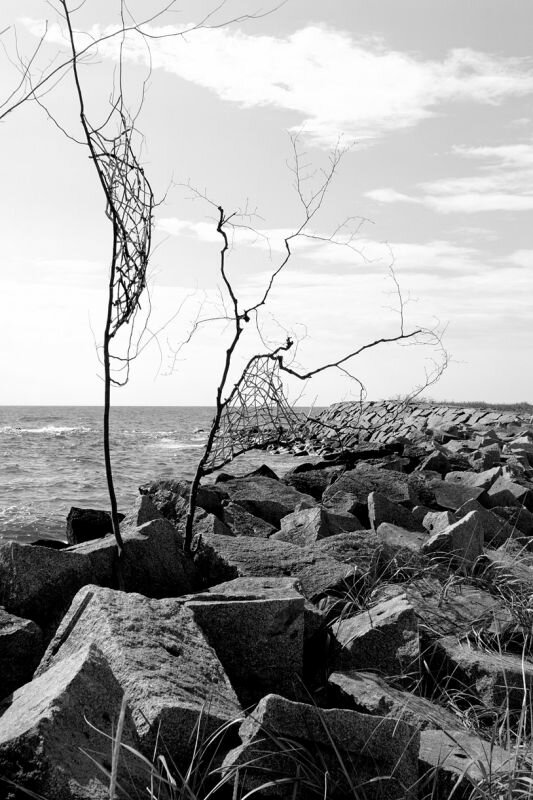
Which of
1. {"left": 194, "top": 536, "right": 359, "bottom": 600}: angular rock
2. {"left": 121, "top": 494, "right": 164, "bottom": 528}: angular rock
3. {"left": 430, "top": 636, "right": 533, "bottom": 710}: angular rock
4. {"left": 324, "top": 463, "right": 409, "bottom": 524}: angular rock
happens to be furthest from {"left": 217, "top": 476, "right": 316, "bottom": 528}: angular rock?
{"left": 430, "top": 636, "right": 533, "bottom": 710}: angular rock

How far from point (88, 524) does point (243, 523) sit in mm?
1206

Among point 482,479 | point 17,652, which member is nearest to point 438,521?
point 482,479

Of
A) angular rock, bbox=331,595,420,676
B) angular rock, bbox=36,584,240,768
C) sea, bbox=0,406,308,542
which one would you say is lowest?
sea, bbox=0,406,308,542

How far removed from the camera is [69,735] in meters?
2.20

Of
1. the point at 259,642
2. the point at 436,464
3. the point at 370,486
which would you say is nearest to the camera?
the point at 259,642

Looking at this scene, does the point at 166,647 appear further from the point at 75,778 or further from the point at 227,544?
the point at 227,544

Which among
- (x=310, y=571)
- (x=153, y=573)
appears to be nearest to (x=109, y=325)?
(x=153, y=573)

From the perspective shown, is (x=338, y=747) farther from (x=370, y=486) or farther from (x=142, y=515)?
(x=370, y=486)

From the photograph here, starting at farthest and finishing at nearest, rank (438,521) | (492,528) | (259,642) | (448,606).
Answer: (438,521) < (492,528) < (448,606) < (259,642)

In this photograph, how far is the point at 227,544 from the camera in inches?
180

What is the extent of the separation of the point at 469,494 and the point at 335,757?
526cm

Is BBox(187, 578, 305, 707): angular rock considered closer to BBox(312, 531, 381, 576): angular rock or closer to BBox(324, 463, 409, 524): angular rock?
BBox(312, 531, 381, 576): angular rock

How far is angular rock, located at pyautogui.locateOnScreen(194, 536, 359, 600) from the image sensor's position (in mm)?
4113

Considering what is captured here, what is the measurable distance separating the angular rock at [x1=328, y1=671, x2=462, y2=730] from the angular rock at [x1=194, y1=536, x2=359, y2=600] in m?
0.95
